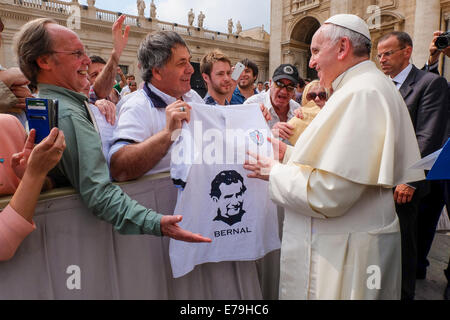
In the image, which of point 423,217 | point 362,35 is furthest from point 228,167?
point 423,217

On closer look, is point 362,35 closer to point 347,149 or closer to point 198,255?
point 347,149

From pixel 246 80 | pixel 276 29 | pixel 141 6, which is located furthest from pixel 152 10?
pixel 246 80

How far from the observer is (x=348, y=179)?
1490 mm

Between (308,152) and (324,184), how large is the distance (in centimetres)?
18

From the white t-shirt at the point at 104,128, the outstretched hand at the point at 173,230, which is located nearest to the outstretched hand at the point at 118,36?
the white t-shirt at the point at 104,128

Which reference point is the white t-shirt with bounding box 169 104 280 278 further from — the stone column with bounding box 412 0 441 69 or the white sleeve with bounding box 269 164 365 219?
the stone column with bounding box 412 0 441 69

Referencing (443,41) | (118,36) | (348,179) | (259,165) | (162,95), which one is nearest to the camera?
(348,179)

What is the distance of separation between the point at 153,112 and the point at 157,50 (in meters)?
0.46

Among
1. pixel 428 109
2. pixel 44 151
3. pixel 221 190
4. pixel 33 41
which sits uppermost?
pixel 33 41

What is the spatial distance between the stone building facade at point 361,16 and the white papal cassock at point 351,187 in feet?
9.88

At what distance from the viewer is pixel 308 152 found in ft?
5.19

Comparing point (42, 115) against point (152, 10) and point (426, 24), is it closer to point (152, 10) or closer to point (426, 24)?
point (426, 24)

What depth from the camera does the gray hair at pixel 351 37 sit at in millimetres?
1649

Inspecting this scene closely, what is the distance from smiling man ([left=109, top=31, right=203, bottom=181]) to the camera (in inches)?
70.4
